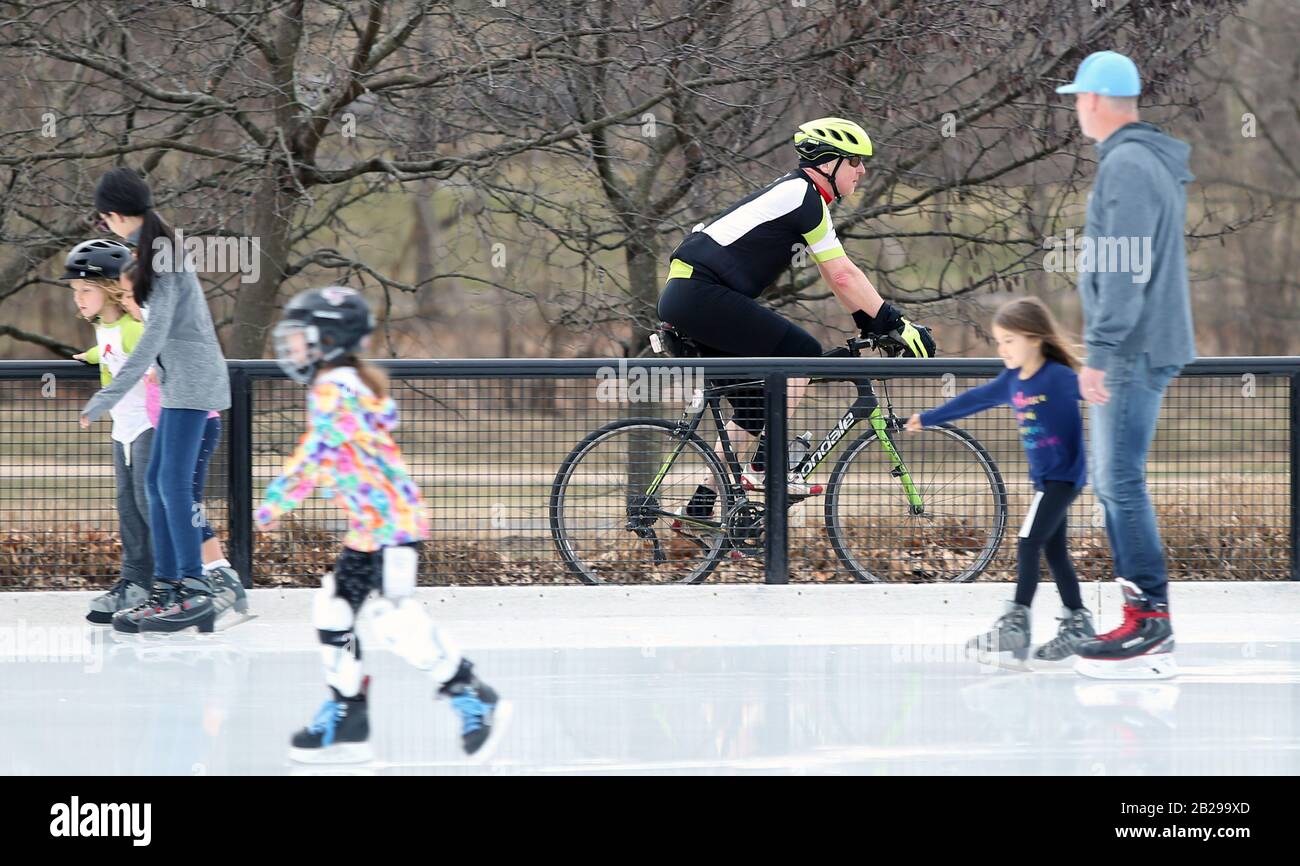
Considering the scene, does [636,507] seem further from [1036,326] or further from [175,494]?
[1036,326]

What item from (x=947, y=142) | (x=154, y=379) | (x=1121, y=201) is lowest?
(x=154, y=379)

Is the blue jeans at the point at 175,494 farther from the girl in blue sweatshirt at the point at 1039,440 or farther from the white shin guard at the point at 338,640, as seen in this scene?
the girl in blue sweatshirt at the point at 1039,440

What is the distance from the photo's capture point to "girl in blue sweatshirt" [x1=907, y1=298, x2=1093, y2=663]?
5.69m

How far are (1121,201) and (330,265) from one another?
6.03 meters

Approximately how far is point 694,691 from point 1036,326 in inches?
71.4

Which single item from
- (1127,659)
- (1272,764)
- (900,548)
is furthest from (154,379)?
(1272,764)

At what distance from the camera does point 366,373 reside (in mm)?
4562

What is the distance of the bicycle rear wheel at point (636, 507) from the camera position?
7172 millimetres

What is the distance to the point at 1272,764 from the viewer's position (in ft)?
14.9

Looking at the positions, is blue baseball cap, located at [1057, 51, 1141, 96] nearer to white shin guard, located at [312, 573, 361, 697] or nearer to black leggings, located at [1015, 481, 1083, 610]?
black leggings, located at [1015, 481, 1083, 610]

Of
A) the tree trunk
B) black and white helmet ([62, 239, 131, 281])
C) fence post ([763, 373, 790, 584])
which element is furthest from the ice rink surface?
the tree trunk

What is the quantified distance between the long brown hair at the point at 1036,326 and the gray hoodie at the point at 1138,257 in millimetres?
215
